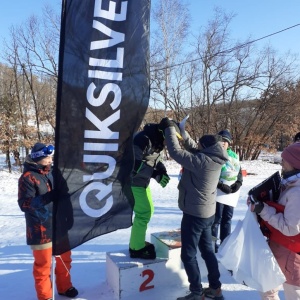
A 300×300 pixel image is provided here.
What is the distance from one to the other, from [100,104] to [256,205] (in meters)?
1.44

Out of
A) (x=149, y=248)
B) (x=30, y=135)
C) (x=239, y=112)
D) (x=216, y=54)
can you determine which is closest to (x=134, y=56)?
(x=149, y=248)

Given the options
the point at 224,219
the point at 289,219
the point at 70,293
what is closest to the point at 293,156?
the point at 289,219

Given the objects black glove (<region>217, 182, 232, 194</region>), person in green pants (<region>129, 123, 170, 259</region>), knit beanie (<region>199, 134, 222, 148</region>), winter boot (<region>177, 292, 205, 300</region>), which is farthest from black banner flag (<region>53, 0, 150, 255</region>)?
black glove (<region>217, 182, 232, 194</region>)

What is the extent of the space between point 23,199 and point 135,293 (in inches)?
59.5

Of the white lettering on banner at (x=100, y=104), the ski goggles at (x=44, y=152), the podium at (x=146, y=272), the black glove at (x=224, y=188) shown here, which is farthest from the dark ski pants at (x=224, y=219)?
the ski goggles at (x=44, y=152)

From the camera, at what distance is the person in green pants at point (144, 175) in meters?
3.06

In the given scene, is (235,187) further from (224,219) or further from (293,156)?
(293,156)

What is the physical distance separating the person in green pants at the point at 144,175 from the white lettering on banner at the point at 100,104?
58cm

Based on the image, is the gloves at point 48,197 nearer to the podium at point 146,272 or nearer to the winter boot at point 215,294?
the podium at point 146,272

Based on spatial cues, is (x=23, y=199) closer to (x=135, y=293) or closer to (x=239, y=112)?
(x=135, y=293)

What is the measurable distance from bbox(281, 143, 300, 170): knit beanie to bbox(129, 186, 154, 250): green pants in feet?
4.84

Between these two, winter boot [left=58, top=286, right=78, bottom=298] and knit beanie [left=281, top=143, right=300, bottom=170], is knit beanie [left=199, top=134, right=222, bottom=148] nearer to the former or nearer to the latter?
knit beanie [left=281, top=143, right=300, bottom=170]

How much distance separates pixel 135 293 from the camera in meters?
3.12

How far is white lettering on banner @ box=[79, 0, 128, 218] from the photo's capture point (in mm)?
2324
